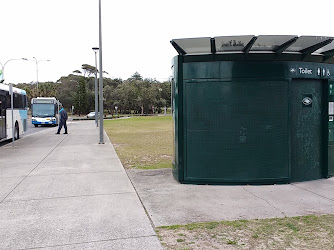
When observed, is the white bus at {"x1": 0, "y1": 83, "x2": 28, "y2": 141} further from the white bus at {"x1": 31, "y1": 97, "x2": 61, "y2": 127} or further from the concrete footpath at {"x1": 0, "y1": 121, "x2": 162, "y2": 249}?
the white bus at {"x1": 31, "y1": 97, "x2": 61, "y2": 127}

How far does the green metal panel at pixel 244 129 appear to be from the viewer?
7.05 m

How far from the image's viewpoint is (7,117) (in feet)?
55.3

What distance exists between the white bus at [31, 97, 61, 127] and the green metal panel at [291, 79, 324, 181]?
29.1 metres

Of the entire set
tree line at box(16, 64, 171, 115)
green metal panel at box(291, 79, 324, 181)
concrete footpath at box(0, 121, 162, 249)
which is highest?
tree line at box(16, 64, 171, 115)

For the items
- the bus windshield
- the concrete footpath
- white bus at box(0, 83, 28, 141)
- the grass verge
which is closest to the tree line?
the bus windshield

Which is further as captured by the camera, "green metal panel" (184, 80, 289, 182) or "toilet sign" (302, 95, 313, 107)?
"toilet sign" (302, 95, 313, 107)

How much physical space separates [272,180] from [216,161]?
1.20 metres

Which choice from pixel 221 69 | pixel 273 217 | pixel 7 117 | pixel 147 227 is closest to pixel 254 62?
pixel 221 69

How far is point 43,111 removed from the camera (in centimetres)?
3331

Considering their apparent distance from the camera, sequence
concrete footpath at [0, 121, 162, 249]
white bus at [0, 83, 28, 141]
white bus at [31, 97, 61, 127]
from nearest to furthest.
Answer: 1. concrete footpath at [0, 121, 162, 249]
2. white bus at [0, 83, 28, 141]
3. white bus at [31, 97, 61, 127]

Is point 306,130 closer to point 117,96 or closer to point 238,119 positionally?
point 238,119

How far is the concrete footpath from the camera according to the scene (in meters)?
4.33

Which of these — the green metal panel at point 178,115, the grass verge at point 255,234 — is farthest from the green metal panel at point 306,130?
the grass verge at point 255,234

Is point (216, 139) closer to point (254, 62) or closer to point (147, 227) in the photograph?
point (254, 62)
